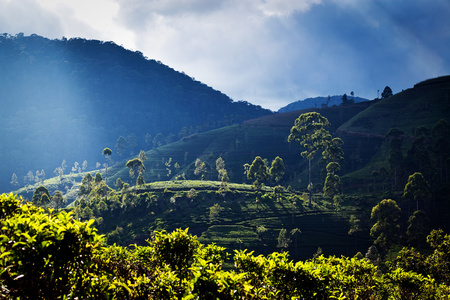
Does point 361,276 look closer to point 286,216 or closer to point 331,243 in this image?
point 331,243

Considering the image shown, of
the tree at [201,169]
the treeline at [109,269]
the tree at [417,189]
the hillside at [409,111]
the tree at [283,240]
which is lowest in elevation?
the tree at [283,240]

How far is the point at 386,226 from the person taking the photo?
6688 cm

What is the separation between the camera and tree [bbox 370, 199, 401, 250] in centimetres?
6662

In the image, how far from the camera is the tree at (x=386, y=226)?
6662 cm

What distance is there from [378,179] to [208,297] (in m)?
116

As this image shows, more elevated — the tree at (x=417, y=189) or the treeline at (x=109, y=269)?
the treeline at (x=109, y=269)

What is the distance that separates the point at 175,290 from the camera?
36.8ft

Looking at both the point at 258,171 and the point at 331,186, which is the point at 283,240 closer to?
the point at 331,186

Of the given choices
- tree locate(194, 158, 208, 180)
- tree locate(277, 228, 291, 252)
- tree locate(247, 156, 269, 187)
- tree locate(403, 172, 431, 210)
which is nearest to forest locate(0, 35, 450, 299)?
tree locate(403, 172, 431, 210)

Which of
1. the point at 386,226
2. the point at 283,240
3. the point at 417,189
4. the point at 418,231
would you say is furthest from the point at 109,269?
the point at 417,189

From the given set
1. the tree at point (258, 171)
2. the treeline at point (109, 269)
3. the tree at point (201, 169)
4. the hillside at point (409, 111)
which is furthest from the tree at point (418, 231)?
the tree at point (201, 169)

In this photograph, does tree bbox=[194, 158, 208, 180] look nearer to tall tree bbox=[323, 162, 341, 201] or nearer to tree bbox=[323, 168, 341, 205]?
tall tree bbox=[323, 162, 341, 201]

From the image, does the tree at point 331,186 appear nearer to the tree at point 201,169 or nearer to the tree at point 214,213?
the tree at point 214,213

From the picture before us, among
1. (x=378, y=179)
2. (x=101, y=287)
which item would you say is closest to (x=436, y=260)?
(x=101, y=287)
